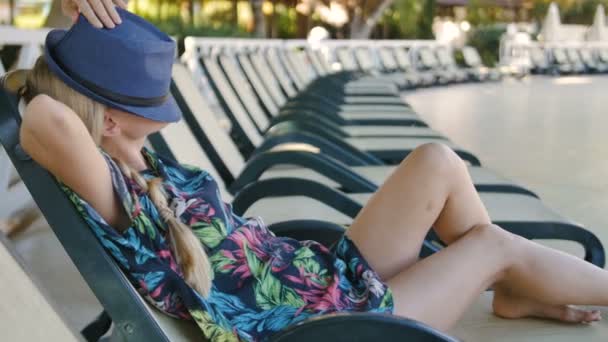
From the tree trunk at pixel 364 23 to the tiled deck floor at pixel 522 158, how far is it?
7.63 m

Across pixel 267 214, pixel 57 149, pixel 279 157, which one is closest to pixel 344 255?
pixel 57 149

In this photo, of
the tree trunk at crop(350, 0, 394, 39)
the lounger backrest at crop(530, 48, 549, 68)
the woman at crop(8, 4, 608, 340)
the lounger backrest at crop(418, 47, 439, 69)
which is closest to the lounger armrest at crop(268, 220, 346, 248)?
the woman at crop(8, 4, 608, 340)

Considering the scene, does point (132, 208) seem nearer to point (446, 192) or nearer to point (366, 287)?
point (366, 287)

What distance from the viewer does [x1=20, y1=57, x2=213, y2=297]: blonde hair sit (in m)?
1.84

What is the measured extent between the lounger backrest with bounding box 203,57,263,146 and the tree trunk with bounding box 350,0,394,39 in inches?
839

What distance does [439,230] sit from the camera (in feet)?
8.09

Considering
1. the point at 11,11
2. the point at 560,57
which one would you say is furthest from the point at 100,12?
the point at 560,57

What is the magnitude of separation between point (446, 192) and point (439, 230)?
0.14 meters

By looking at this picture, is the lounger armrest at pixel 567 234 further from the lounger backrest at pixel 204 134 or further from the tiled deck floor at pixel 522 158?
the lounger backrest at pixel 204 134

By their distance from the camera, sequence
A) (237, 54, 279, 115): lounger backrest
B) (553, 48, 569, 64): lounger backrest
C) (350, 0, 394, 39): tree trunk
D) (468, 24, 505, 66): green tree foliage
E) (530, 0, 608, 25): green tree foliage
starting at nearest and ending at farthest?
(237, 54, 279, 115): lounger backrest < (350, 0, 394, 39): tree trunk < (553, 48, 569, 64): lounger backrest < (468, 24, 505, 66): green tree foliage < (530, 0, 608, 25): green tree foliage

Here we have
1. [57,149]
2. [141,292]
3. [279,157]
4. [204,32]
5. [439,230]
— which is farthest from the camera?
[204,32]

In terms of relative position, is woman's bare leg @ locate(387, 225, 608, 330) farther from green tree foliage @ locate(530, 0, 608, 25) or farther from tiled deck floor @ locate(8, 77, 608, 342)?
green tree foliage @ locate(530, 0, 608, 25)

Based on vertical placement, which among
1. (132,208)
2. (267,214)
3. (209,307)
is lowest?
(267,214)

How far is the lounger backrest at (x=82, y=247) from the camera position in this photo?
167 centimetres
